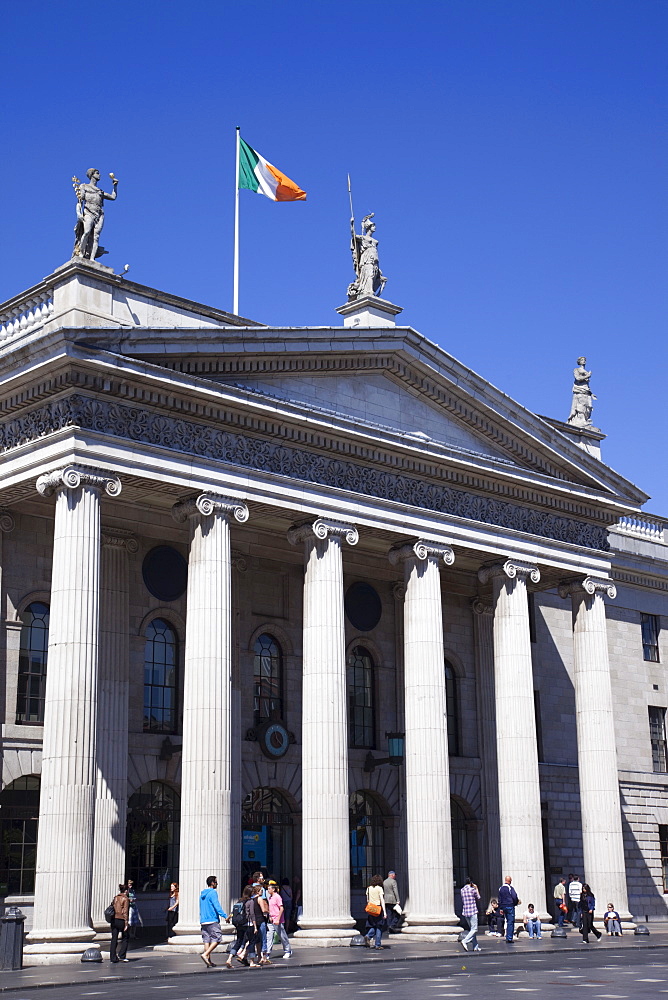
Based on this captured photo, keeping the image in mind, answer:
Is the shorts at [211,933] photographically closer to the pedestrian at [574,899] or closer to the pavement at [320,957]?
the pavement at [320,957]

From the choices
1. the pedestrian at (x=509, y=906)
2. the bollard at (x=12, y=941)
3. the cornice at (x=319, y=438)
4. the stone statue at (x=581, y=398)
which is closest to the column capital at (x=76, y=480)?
the cornice at (x=319, y=438)

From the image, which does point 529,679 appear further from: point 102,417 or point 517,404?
point 102,417

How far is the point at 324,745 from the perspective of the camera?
3169 centimetres

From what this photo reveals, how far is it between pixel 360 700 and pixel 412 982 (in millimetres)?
17098

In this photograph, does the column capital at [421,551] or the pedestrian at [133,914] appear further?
the column capital at [421,551]

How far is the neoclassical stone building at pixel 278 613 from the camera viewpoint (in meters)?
28.6

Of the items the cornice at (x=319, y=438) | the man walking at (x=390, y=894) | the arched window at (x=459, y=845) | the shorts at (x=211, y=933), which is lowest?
the shorts at (x=211, y=933)

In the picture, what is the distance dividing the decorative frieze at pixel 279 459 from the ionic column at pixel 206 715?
1.41m

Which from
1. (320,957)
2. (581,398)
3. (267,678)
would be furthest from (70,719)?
(581,398)

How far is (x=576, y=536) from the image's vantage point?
40219 millimetres

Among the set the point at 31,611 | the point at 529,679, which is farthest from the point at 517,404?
the point at 31,611

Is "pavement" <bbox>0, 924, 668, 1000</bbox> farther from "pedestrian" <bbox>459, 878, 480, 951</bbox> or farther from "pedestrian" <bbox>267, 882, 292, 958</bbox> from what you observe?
"pedestrian" <bbox>267, 882, 292, 958</bbox>

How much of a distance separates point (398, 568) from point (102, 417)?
14.2 m

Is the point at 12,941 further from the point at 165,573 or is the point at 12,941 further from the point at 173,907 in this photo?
the point at 165,573
